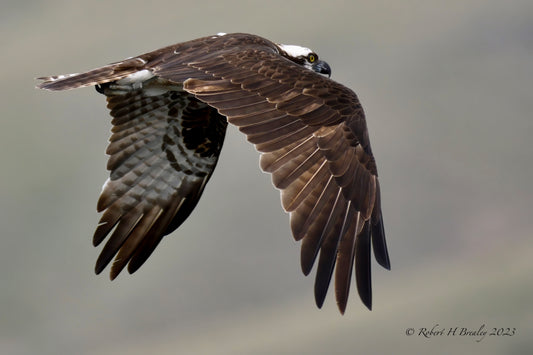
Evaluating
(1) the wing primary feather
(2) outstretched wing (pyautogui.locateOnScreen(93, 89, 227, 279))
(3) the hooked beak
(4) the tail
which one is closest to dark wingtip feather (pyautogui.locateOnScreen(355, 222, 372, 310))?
(1) the wing primary feather

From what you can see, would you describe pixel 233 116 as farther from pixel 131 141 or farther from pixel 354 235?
pixel 131 141

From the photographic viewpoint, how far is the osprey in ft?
23.7

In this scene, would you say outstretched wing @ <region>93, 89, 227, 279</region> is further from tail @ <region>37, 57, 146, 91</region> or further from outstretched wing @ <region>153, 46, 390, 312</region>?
outstretched wing @ <region>153, 46, 390, 312</region>

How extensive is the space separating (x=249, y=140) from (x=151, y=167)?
7.60ft

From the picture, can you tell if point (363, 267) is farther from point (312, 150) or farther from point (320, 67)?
point (320, 67)

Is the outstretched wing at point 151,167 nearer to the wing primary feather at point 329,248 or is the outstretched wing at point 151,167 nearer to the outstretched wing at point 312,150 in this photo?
the outstretched wing at point 312,150

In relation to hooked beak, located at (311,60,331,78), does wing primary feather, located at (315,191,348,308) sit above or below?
below

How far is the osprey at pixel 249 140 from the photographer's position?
7230 mm

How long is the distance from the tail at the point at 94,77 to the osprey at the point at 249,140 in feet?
0.03

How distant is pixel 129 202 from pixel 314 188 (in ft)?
8.57

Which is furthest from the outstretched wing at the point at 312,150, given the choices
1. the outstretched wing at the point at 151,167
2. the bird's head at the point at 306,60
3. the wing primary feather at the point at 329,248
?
the bird's head at the point at 306,60

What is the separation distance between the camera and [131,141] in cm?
951

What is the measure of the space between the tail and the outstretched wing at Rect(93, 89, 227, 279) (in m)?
0.79

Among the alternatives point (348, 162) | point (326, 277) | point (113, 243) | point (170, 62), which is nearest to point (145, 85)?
point (170, 62)
